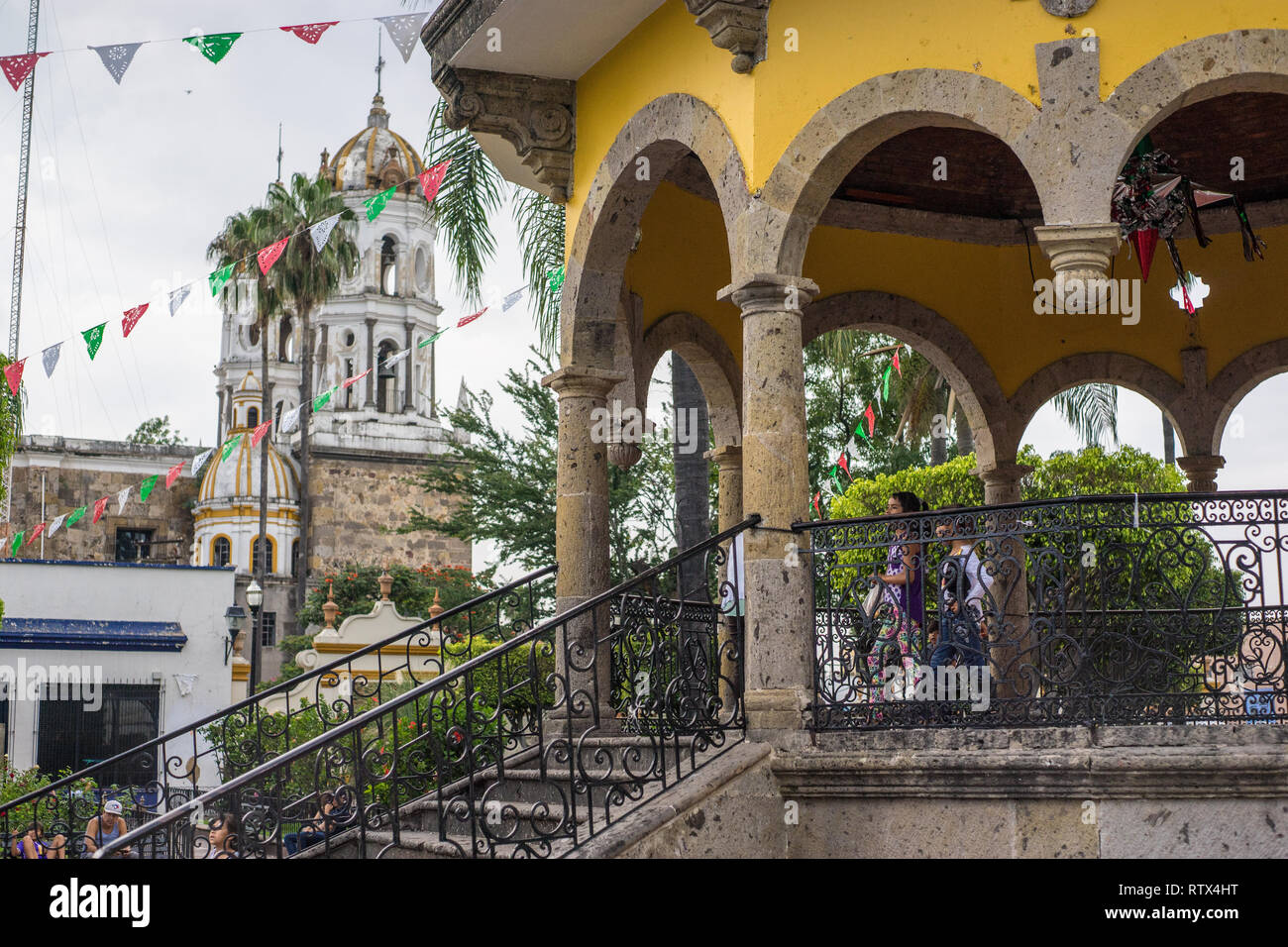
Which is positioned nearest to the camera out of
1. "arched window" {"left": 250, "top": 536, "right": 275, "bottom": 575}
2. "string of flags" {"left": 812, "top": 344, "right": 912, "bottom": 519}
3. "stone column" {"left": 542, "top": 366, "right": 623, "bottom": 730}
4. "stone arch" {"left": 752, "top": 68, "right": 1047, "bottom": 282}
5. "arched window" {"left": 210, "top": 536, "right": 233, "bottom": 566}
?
"stone arch" {"left": 752, "top": 68, "right": 1047, "bottom": 282}

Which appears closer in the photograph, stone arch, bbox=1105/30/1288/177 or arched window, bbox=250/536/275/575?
stone arch, bbox=1105/30/1288/177

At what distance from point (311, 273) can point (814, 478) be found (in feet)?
53.1

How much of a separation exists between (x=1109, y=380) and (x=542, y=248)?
288 inches

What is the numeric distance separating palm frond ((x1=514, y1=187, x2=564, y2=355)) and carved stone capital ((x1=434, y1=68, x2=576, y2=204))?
7.36 metres

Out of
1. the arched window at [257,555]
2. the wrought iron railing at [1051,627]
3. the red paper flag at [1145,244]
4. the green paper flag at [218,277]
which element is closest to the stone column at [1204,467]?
the red paper flag at [1145,244]

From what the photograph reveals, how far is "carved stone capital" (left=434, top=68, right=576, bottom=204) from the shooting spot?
30.0 ft

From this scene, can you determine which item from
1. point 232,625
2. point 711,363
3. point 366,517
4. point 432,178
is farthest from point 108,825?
point 366,517

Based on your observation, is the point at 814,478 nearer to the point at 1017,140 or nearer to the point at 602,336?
the point at 602,336

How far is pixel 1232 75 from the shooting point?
21.6ft

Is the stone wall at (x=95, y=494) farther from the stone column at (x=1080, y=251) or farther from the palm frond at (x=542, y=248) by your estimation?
the stone column at (x=1080, y=251)

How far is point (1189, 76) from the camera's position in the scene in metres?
6.61

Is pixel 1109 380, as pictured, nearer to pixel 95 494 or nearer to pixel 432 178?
pixel 432 178

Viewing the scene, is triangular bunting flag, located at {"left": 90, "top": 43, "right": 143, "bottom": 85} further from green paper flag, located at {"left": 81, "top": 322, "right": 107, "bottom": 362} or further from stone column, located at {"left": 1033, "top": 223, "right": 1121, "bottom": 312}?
stone column, located at {"left": 1033, "top": 223, "right": 1121, "bottom": 312}

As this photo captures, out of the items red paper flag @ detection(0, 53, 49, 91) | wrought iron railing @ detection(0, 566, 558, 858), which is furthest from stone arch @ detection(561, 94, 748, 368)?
red paper flag @ detection(0, 53, 49, 91)
